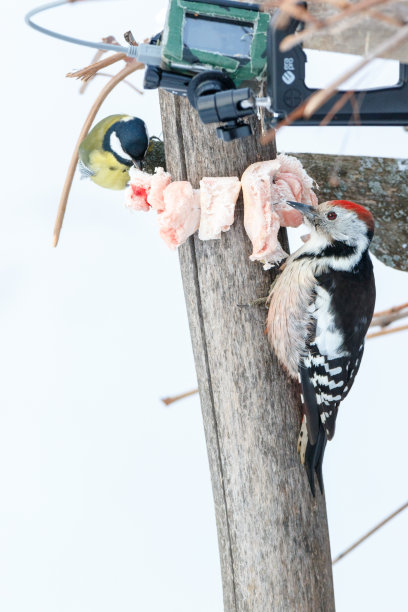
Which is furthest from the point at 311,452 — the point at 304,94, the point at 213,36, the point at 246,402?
the point at 213,36

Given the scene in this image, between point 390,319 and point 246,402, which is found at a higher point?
point 390,319

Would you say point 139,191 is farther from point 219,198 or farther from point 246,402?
point 246,402

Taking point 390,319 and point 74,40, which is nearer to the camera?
point 74,40

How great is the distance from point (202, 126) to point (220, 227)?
212mm

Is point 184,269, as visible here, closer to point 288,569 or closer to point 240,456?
point 240,456

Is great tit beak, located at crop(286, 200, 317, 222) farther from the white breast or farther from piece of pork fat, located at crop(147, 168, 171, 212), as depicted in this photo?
piece of pork fat, located at crop(147, 168, 171, 212)

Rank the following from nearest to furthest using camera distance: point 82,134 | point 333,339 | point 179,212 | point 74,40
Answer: point 74,40 → point 179,212 → point 333,339 → point 82,134

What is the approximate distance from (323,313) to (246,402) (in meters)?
0.31

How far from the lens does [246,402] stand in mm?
1541

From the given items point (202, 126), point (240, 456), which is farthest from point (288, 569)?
point (202, 126)

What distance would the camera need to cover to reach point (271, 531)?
1.55m

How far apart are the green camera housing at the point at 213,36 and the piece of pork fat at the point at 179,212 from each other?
0.26 m

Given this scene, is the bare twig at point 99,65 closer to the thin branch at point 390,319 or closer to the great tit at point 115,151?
the great tit at point 115,151

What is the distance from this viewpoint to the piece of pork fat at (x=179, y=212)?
4.83 ft
